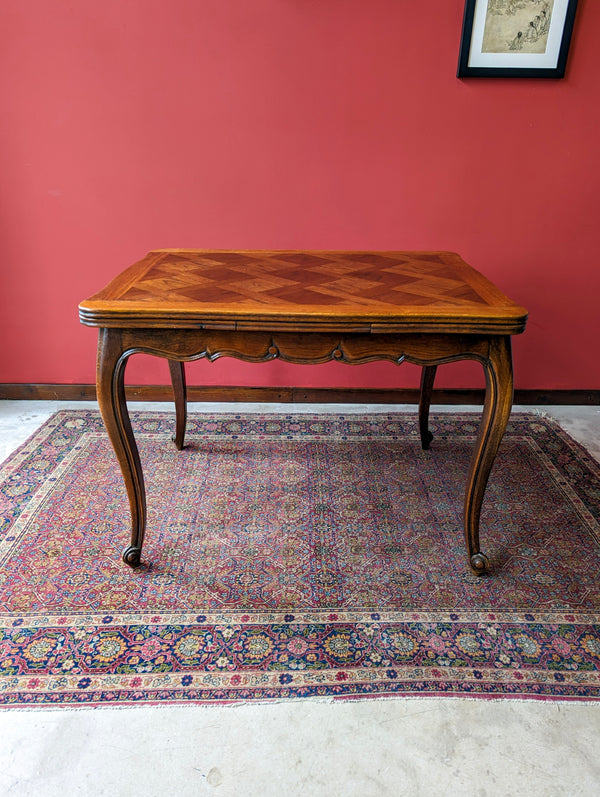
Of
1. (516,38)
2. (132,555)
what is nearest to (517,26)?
(516,38)

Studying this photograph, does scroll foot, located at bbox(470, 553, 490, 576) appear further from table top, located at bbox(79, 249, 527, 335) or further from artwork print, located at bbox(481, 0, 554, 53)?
artwork print, located at bbox(481, 0, 554, 53)

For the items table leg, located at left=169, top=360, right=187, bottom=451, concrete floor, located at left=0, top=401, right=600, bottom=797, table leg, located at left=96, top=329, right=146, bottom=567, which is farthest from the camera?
table leg, located at left=169, top=360, right=187, bottom=451

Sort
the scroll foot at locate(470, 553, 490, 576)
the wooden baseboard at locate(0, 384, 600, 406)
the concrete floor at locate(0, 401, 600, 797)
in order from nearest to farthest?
1. the concrete floor at locate(0, 401, 600, 797)
2. the scroll foot at locate(470, 553, 490, 576)
3. the wooden baseboard at locate(0, 384, 600, 406)

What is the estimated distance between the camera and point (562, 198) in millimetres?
2732

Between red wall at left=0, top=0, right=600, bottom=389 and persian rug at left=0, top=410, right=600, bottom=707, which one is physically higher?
red wall at left=0, top=0, right=600, bottom=389

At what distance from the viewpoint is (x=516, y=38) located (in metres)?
2.50

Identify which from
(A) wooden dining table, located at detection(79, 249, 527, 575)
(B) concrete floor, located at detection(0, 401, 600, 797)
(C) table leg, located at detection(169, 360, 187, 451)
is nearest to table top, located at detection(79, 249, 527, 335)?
(A) wooden dining table, located at detection(79, 249, 527, 575)

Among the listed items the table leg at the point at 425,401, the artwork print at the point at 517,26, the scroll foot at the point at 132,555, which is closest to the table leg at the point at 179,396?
the scroll foot at the point at 132,555

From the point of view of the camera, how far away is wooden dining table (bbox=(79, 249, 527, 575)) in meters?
1.55

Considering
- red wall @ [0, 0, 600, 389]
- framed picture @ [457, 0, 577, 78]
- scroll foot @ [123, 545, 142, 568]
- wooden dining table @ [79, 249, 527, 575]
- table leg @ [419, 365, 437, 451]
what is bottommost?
scroll foot @ [123, 545, 142, 568]

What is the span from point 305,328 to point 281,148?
1.46 metres

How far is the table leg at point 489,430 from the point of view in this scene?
5.29 ft

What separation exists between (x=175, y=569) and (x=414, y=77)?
2.27 meters

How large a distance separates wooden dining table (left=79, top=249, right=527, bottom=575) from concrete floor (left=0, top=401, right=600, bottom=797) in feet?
1.74
